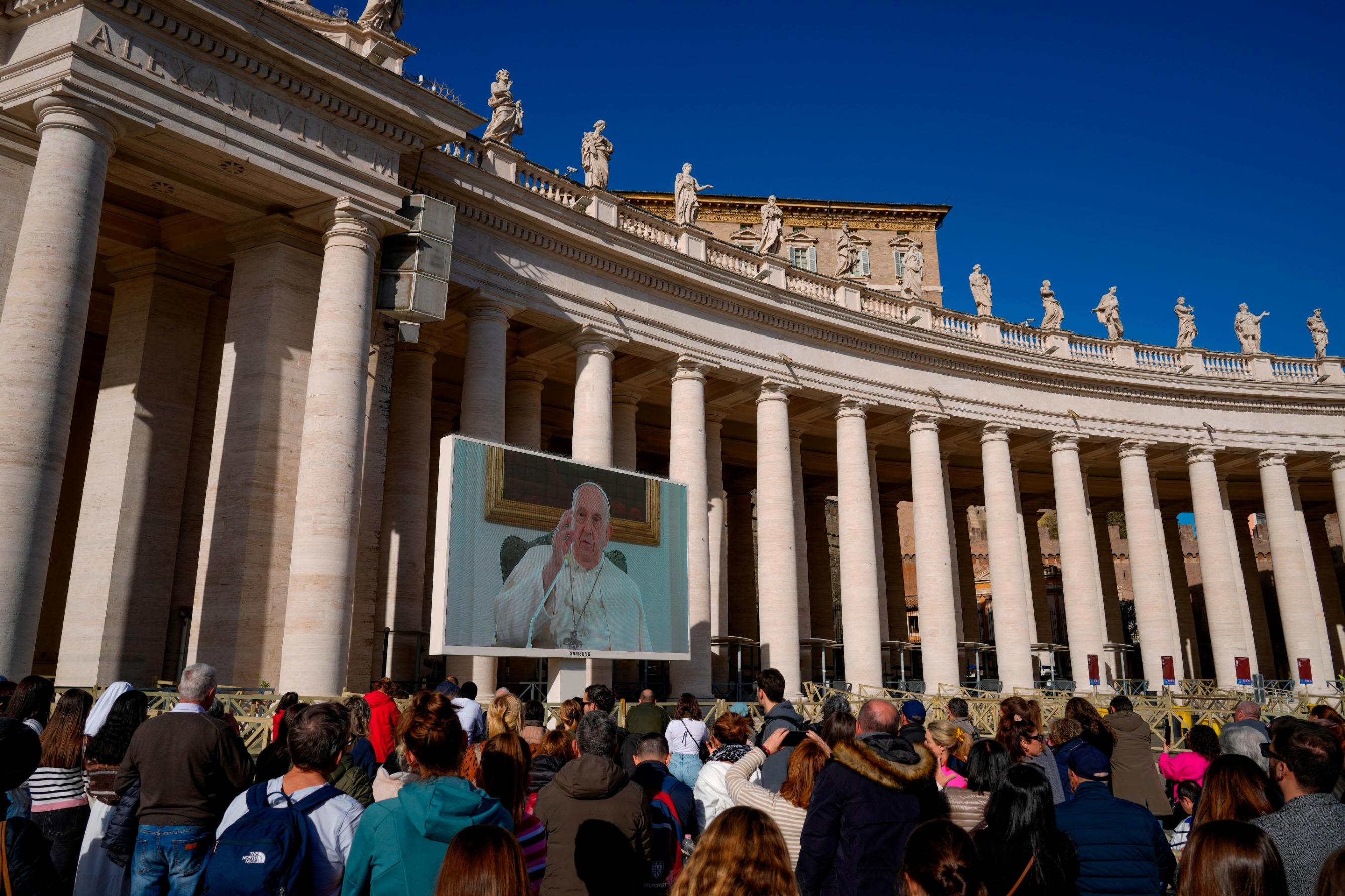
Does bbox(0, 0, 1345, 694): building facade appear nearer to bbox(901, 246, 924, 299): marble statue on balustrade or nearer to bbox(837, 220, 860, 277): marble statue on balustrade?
bbox(901, 246, 924, 299): marble statue on balustrade

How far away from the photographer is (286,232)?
848 inches

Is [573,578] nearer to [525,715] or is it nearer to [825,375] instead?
[525,715]


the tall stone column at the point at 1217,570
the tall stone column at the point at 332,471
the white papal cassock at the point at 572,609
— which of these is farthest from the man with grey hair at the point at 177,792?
the tall stone column at the point at 1217,570

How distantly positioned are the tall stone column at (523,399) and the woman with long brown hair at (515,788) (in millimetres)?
23760

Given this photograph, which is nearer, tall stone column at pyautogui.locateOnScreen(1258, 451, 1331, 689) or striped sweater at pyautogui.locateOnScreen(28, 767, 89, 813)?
striped sweater at pyautogui.locateOnScreen(28, 767, 89, 813)

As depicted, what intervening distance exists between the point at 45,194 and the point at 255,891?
15.5 meters

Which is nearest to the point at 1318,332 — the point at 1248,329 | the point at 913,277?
the point at 1248,329

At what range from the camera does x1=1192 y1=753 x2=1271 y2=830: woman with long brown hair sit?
19.7 feet

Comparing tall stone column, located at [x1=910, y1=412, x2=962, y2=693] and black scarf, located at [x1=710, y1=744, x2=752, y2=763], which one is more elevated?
tall stone column, located at [x1=910, y1=412, x2=962, y2=693]

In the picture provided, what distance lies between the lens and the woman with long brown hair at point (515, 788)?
600 centimetres

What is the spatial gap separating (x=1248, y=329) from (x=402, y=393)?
3947cm

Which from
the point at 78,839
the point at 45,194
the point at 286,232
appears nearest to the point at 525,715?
the point at 78,839

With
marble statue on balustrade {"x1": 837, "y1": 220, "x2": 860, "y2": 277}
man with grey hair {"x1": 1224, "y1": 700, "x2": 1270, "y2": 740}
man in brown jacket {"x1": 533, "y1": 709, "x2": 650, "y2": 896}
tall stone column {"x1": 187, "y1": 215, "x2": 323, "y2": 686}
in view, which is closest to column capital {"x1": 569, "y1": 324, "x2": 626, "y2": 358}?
tall stone column {"x1": 187, "y1": 215, "x2": 323, "y2": 686}

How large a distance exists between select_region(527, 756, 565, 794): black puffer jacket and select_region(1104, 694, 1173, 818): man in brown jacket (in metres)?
6.06
